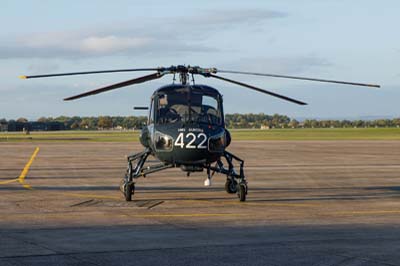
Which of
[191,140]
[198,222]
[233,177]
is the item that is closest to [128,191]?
[191,140]

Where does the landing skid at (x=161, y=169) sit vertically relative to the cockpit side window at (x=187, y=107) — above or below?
below

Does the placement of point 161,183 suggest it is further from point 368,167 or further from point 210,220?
point 368,167

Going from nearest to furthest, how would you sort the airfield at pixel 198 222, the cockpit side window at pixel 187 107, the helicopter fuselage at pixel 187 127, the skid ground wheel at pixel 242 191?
1. the airfield at pixel 198 222
2. the helicopter fuselage at pixel 187 127
3. the cockpit side window at pixel 187 107
4. the skid ground wheel at pixel 242 191

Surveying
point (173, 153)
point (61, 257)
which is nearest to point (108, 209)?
point (173, 153)

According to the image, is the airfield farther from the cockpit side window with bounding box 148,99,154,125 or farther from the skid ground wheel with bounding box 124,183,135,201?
the cockpit side window with bounding box 148,99,154,125

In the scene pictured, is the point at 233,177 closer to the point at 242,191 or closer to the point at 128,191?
the point at 242,191

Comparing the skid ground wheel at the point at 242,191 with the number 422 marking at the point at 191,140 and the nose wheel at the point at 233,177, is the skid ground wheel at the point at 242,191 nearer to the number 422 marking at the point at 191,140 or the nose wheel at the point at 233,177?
the nose wheel at the point at 233,177

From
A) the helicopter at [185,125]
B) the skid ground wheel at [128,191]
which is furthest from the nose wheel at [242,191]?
the skid ground wheel at [128,191]

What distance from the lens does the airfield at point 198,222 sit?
10.6 meters

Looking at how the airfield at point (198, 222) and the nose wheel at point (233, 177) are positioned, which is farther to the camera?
the nose wheel at point (233, 177)

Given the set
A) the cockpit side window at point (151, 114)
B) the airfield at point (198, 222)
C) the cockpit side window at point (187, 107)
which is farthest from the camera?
the cockpit side window at point (151, 114)

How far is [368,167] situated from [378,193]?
1205 centimetres

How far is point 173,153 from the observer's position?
17578 millimetres

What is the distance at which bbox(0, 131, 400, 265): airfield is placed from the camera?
1061 cm
